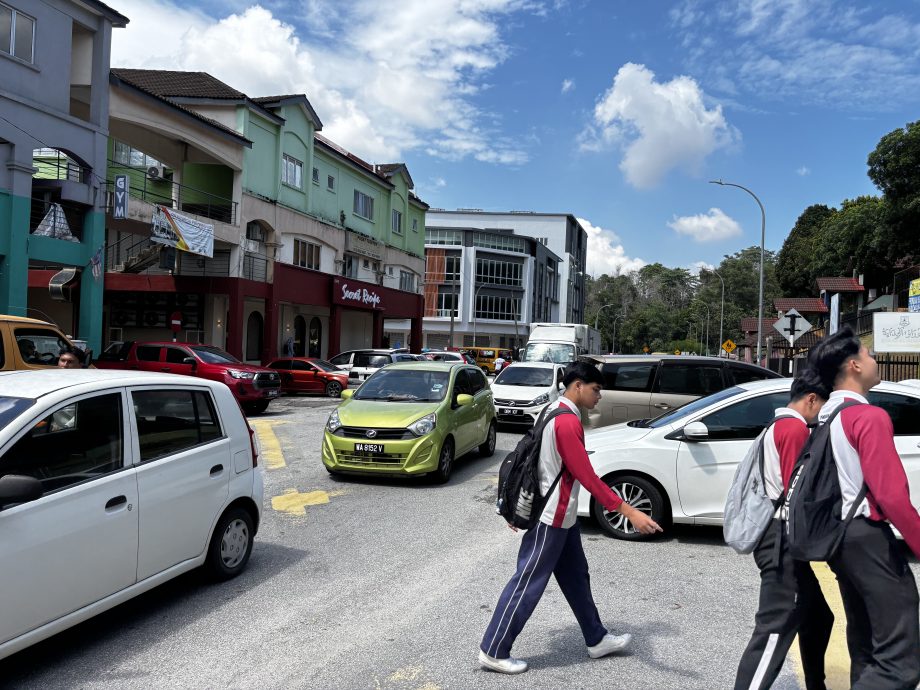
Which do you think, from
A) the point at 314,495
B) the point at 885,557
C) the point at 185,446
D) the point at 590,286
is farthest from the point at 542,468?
the point at 590,286

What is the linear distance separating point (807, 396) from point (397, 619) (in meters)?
2.91

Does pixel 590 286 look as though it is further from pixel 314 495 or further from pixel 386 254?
pixel 314 495

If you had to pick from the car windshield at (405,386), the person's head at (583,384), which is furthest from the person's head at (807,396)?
the car windshield at (405,386)

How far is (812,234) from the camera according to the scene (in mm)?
67688

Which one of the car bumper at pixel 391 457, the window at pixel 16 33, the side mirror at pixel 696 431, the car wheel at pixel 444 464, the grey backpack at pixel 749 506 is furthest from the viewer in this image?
the window at pixel 16 33

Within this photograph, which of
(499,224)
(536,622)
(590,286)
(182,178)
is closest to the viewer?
(536,622)

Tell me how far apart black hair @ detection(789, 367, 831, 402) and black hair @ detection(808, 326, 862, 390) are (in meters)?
0.08

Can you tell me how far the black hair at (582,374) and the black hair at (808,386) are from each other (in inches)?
38.1

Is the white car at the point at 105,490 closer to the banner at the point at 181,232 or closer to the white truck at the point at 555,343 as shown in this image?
the white truck at the point at 555,343

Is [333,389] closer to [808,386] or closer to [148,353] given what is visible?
[148,353]

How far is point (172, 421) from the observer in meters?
4.95

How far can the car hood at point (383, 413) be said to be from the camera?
921 cm

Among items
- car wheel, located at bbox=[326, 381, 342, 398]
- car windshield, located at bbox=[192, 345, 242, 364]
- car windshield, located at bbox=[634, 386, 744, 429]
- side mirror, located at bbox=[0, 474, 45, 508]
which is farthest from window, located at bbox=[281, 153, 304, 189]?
side mirror, located at bbox=[0, 474, 45, 508]

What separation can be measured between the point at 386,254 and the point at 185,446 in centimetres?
3692
